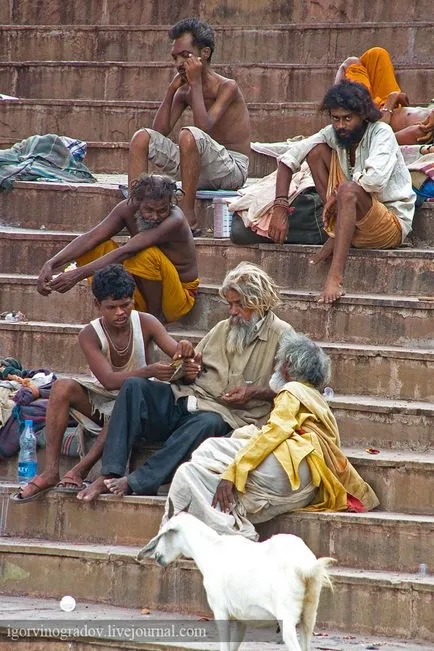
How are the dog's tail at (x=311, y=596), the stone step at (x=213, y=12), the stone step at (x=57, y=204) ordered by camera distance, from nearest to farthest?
the dog's tail at (x=311, y=596) → the stone step at (x=57, y=204) → the stone step at (x=213, y=12)

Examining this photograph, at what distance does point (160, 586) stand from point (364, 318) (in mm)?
2158

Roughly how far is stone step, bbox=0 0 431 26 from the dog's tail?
710 cm

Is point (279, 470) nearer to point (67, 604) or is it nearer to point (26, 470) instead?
point (67, 604)

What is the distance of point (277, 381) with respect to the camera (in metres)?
7.36

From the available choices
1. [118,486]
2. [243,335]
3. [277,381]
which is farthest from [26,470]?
[277,381]

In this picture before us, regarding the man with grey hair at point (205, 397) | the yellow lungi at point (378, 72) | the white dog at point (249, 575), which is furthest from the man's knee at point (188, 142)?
the white dog at point (249, 575)

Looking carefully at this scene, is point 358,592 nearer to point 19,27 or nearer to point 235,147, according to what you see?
point 235,147

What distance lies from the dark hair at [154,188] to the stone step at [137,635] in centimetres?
255

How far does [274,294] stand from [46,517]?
164 centimetres

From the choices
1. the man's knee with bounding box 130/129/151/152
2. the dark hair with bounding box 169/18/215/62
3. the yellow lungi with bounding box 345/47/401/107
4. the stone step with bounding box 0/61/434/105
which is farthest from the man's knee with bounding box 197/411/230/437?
the stone step with bounding box 0/61/434/105

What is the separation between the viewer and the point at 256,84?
39.3 ft

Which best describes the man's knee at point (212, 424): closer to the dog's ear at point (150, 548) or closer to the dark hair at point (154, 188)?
the dog's ear at point (150, 548)

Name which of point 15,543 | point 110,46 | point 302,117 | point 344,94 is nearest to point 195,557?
point 15,543

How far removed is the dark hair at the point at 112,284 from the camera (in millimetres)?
7617
